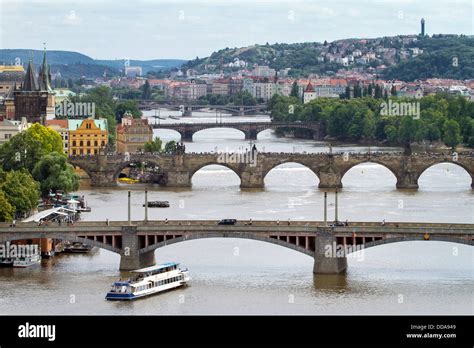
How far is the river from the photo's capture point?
1799 inches

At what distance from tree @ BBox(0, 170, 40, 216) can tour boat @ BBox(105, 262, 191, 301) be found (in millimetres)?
10242

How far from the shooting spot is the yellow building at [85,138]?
91688mm

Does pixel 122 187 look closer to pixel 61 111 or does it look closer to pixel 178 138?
pixel 61 111

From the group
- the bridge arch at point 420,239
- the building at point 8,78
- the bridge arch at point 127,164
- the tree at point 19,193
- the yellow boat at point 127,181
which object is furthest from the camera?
the building at point 8,78

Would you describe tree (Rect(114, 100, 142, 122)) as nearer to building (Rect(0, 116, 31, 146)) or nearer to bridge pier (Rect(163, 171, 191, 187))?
building (Rect(0, 116, 31, 146))

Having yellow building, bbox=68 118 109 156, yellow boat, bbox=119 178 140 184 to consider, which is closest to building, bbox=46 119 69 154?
yellow building, bbox=68 118 109 156

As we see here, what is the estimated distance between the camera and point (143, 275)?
4838 cm

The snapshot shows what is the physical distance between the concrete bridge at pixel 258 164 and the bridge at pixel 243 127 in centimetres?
3202

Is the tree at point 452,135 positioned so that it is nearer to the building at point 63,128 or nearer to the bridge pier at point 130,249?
the building at point 63,128

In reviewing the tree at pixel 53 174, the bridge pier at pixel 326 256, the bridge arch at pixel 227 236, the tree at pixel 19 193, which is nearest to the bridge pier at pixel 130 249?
the bridge arch at pixel 227 236

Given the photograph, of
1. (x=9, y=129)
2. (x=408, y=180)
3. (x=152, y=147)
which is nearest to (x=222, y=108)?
(x=152, y=147)

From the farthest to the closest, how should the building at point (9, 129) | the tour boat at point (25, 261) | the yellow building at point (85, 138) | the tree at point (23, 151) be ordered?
the yellow building at point (85, 138) → the building at point (9, 129) → the tree at point (23, 151) → the tour boat at point (25, 261)

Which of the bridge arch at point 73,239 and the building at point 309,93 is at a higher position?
the building at point 309,93
